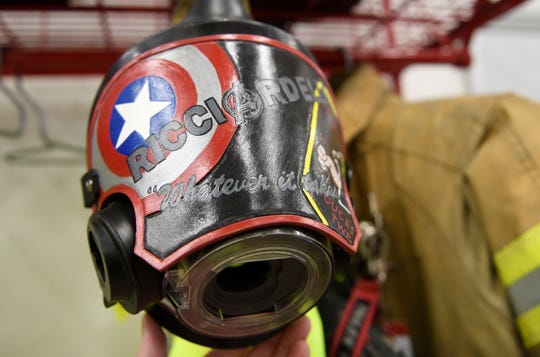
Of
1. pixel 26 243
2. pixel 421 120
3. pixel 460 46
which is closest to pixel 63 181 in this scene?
pixel 26 243

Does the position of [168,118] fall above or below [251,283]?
above

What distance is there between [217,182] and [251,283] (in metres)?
0.10

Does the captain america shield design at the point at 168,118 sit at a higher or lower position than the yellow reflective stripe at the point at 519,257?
higher

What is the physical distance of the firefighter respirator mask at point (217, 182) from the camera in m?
Result: 0.24

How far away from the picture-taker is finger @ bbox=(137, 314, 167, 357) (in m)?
0.35

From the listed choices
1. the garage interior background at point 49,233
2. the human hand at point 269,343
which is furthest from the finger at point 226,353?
the garage interior background at point 49,233

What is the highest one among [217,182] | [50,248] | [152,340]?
[217,182]

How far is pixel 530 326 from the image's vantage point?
17.7 inches

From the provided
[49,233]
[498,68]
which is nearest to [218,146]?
[49,233]

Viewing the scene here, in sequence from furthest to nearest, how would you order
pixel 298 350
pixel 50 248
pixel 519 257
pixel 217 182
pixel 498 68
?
1. pixel 498 68
2. pixel 50 248
3. pixel 519 257
4. pixel 298 350
5. pixel 217 182

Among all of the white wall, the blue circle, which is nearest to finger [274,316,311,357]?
the blue circle

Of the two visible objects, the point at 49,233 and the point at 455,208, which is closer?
the point at 455,208

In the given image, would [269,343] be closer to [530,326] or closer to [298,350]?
[298,350]

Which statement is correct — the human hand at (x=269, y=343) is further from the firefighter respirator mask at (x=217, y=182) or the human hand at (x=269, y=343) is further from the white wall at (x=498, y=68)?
the white wall at (x=498, y=68)
